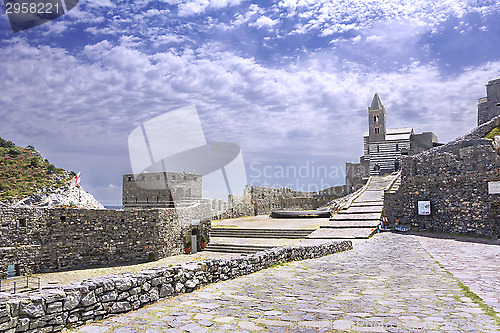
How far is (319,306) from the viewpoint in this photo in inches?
233

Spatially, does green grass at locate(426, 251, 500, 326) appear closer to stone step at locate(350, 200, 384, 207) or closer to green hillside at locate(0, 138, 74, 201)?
stone step at locate(350, 200, 384, 207)

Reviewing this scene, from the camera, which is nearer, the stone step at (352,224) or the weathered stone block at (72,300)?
the weathered stone block at (72,300)

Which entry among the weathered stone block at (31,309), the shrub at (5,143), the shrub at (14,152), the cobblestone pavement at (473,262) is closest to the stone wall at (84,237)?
the cobblestone pavement at (473,262)

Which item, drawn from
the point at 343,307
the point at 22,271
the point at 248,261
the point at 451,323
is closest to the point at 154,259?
the point at 22,271

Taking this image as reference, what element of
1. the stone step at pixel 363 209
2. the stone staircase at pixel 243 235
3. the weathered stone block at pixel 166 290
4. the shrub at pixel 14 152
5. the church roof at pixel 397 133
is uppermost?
the church roof at pixel 397 133

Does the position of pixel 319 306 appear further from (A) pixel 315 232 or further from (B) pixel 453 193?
(B) pixel 453 193

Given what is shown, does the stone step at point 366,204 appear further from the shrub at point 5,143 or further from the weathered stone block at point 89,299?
the shrub at point 5,143

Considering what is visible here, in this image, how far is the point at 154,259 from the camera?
20.8 m

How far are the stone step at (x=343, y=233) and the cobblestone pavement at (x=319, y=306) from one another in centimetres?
1017

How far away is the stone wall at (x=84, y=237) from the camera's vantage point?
17.0m

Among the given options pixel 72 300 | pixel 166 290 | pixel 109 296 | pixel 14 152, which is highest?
pixel 14 152

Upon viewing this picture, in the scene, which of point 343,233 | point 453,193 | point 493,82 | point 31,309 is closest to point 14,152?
point 343,233

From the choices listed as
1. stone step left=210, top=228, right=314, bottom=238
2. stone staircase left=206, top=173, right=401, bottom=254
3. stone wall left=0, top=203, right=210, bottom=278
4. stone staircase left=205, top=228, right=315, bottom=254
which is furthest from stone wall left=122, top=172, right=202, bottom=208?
stone wall left=0, top=203, right=210, bottom=278

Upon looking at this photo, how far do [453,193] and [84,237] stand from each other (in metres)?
20.5
